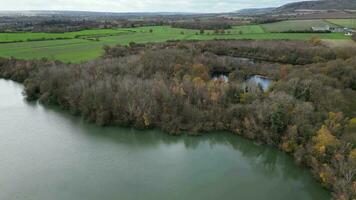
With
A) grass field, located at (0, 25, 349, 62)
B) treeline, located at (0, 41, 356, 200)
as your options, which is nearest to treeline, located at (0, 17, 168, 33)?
grass field, located at (0, 25, 349, 62)

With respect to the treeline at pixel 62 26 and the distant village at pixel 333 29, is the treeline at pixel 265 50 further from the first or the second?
the treeline at pixel 62 26

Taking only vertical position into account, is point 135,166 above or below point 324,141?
below

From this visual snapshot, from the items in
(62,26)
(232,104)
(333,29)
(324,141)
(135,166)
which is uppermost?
(62,26)

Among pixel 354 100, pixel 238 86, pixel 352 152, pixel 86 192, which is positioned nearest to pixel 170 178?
pixel 86 192

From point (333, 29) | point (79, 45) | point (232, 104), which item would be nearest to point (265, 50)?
point (333, 29)

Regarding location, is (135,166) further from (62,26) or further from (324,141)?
(62,26)

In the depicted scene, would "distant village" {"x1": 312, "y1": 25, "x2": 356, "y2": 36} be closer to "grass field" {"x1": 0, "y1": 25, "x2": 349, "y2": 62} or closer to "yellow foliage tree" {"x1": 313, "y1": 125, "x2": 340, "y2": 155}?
"grass field" {"x1": 0, "y1": 25, "x2": 349, "y2": 62}
